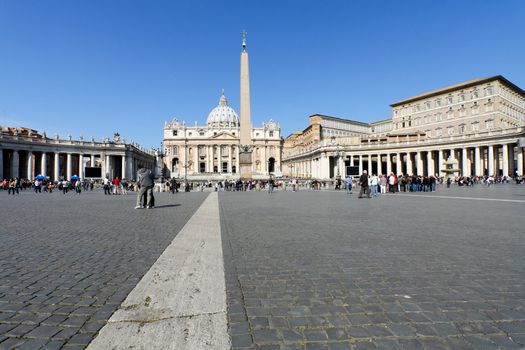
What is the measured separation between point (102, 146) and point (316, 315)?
71807 mm

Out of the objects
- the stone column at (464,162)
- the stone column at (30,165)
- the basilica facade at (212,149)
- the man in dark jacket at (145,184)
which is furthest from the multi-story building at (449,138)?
the stone column at (30,165)

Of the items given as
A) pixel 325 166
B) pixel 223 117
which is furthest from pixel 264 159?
pixel 325 166

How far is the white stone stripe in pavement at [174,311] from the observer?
2.31m

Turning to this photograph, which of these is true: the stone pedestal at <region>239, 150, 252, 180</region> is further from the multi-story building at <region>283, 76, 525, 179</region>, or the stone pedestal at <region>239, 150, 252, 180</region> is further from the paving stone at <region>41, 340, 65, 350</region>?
the paving stone at <region>41, 340, 65, 350</region>

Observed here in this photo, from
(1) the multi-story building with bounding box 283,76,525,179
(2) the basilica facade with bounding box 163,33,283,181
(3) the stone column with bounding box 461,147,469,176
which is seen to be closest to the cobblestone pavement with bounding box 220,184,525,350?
(1) the multi-story building with bounding box 283,76,525,179

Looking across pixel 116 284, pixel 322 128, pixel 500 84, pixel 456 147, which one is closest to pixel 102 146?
pixel 322 128

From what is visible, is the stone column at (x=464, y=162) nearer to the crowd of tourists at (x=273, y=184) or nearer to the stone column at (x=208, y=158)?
the crowd of tourists at (x=273, y=184)

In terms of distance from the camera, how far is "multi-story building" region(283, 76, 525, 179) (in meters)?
49.8

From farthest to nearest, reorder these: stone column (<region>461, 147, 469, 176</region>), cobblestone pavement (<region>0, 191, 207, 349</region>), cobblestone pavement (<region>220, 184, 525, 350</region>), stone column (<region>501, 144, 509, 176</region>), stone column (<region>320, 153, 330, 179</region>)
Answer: stone column (<region>320, 153, 330, 179</region>) < stone column (<region>461, 147, 469, 176</region>) < stone column (<region>501, 144, 509, 176</region>) < cobblestone pavement (<region>0, 191, 207, 349</region>) < cobblestone pavement (<region>220, 184, 525, 350</region>)

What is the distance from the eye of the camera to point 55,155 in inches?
2362

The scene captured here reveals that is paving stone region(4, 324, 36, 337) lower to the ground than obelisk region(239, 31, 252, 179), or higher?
lower

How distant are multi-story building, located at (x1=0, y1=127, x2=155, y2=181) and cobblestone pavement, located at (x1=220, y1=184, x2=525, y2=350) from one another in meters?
50.6

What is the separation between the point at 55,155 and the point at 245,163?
4354 cm

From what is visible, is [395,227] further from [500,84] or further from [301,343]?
[500,84]
